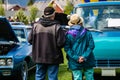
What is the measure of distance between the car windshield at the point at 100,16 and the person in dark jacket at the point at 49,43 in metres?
2.91

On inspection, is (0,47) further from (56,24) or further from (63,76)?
(56,24)

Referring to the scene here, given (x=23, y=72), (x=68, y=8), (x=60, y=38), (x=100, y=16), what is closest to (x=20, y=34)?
(x=23, y=72)

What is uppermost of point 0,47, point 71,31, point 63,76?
point 71,31

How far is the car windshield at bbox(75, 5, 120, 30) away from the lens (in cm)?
1099

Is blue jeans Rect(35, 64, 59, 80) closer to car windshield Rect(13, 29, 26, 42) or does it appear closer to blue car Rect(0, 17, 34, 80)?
blue car Rect(0, 17, 34, 80)

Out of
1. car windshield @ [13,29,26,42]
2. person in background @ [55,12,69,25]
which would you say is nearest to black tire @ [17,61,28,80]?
car windshield @ [13,29,26,42]

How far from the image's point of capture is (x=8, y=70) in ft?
32.2

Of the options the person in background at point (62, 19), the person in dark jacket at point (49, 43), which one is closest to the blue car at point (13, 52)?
the person in dark jacket at point (49, 43)

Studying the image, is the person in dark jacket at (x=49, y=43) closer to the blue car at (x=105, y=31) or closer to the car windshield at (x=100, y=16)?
the blue car at (x=105, y=31)

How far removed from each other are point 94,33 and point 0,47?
214 cm

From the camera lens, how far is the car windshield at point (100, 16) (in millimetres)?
10992

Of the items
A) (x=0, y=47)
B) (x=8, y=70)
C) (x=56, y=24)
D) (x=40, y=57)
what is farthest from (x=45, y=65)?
(x=0, y=47)

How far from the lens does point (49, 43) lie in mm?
8156

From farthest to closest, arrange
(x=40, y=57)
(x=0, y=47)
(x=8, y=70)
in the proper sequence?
(x=0, y=47) → (x=8, y=70) → (x=40, y=57)
